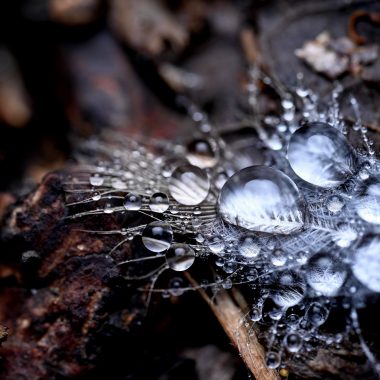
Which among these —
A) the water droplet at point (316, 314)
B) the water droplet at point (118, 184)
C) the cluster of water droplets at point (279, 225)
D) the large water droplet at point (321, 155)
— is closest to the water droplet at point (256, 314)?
the cluster of water droplets at point (279, 225)

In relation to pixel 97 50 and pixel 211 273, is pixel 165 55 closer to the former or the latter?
pixel 97 50

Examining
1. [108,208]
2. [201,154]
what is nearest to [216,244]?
[108,208]

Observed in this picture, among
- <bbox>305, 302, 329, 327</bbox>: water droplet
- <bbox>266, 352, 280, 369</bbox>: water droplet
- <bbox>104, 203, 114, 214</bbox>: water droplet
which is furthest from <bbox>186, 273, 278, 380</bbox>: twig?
<bbox>104, 203, 114, 214</bbox>: water droplet

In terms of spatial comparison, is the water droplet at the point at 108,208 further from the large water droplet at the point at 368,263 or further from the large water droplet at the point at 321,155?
the large water droplet at the point at 368,263

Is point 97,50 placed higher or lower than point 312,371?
higher

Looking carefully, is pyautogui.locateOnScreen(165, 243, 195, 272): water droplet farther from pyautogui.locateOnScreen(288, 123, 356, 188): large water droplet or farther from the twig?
pyautogui.locateOnScreen(288, 123, 356, 188): large water droplet

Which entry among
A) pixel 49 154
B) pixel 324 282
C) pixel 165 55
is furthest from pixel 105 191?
pixel 165 55

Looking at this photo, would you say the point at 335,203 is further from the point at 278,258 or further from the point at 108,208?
the point at 108,208
